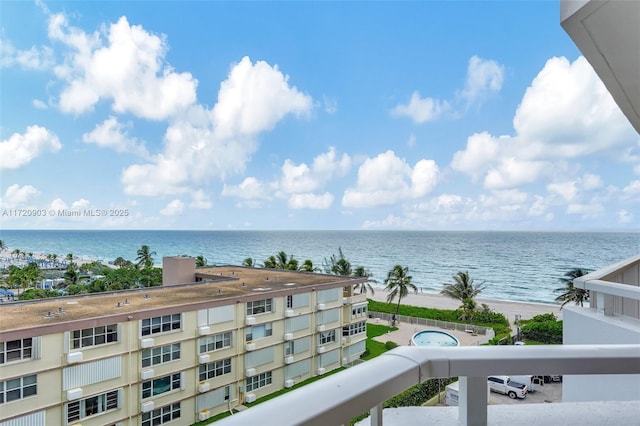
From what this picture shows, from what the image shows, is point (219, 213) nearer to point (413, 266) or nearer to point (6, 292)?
point (413, 266)

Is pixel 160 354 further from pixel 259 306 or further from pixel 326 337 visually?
pixel 326 337

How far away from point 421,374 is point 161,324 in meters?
9.13

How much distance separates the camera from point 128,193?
52.4 m

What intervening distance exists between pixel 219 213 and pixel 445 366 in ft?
207

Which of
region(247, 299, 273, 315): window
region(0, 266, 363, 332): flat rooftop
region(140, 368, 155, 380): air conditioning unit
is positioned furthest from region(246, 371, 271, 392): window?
region(140, 368, 155, 380): air conditioning unit

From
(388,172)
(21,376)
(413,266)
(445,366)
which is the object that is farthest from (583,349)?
(388,172)

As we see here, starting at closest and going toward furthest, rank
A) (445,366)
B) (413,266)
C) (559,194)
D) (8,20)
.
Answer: (445,366) < (8,20) < (413,266) < (559,194)

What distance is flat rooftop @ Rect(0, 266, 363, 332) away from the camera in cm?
772

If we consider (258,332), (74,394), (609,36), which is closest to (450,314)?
(258,332)

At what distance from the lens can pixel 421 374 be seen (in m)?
0.55

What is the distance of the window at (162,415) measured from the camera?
8312 mm

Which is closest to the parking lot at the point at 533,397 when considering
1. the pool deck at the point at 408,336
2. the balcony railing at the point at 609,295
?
the balcony railing at the point at 609,295

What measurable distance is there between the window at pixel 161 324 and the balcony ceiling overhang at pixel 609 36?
8.98 metres

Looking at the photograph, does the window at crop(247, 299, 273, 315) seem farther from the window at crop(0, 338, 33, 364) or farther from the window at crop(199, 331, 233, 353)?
the window at crop(0, 338, 33, 364)
